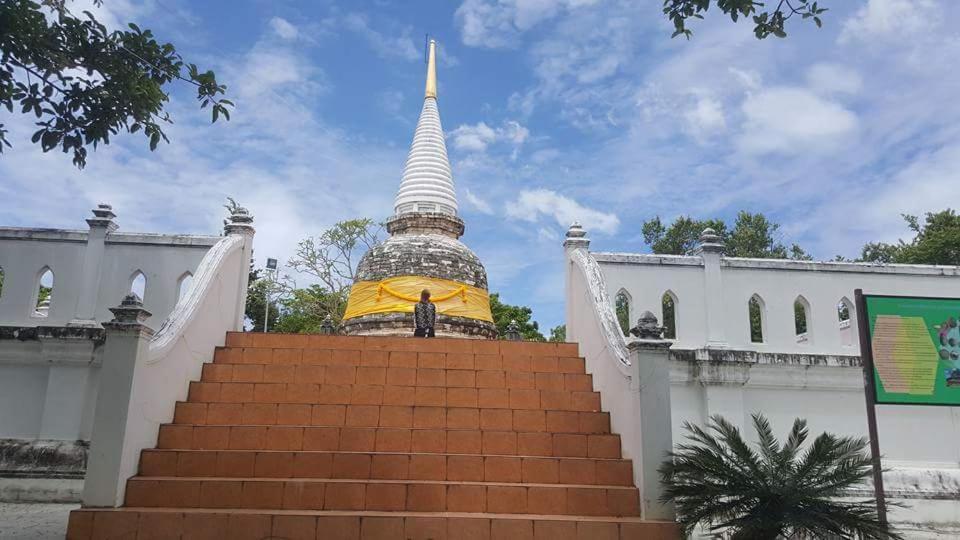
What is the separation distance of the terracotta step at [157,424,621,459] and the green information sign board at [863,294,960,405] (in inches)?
104

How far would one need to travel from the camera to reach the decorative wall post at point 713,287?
396 inches

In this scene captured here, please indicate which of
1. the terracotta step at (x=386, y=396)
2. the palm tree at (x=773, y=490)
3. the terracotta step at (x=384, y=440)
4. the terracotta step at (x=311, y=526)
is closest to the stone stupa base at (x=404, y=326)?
the terracotta step at (x=386, y=396)

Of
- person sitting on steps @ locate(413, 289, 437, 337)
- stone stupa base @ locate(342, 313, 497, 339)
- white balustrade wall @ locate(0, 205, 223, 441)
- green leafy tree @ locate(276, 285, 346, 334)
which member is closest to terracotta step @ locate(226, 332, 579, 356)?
white balustrade wall @ locate(0, 205, 223, 441)

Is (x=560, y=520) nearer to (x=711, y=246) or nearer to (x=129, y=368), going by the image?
(x=129, y=368)

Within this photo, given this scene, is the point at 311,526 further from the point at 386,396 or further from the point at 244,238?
the point at 244,238

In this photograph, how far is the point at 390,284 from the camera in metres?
16.0

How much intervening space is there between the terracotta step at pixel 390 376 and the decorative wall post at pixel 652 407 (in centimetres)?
180

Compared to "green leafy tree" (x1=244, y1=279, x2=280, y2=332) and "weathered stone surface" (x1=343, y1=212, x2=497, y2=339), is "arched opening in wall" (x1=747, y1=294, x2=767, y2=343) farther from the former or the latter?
"green leafy tree" (x1=244, y1=279, x2=280, y2=332)

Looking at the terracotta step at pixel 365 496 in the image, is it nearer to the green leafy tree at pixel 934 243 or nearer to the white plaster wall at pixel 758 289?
the white plaster wall at pixel 758 289

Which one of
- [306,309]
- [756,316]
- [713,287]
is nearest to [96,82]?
[713,287]

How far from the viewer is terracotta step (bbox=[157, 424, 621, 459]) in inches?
294

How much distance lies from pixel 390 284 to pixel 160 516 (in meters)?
9.94

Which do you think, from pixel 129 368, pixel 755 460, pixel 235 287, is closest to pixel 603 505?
pixel 755 460

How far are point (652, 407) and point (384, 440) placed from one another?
271cm
